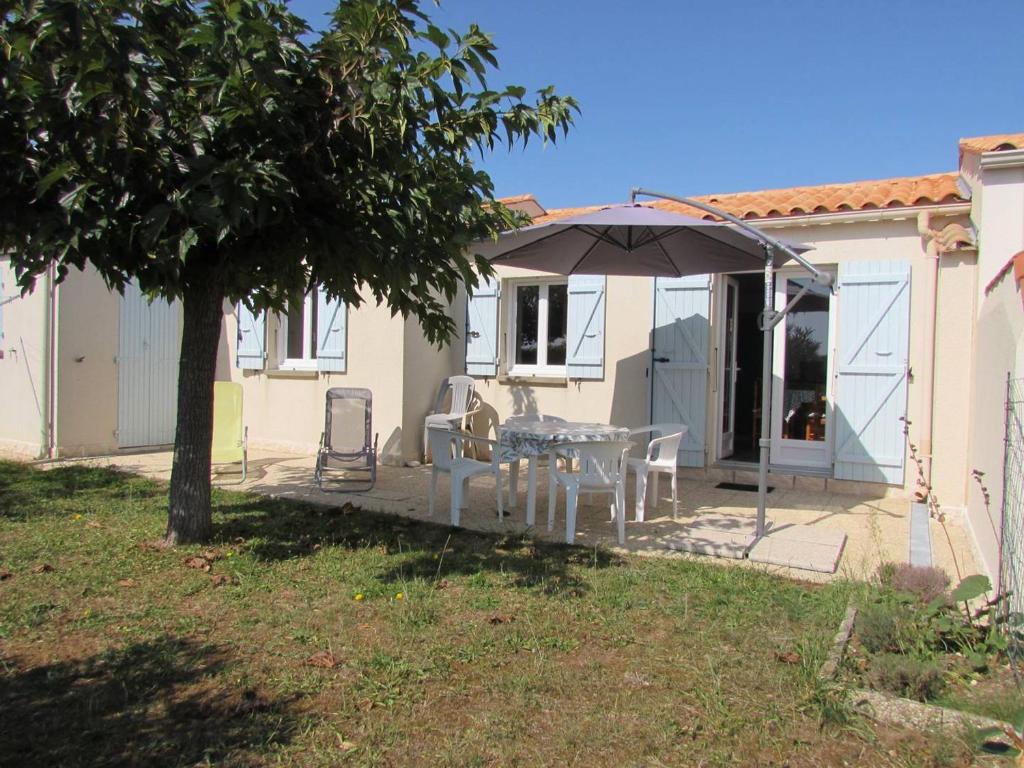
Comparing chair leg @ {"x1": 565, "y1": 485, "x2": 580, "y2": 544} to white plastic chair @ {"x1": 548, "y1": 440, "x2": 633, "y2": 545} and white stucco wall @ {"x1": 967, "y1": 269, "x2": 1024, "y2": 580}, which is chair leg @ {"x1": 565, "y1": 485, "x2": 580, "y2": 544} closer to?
white plastic chair @ {"x1": 548, "y1": 440, "x2": 633, "y2": 545}

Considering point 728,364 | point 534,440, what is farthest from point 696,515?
point 728,364

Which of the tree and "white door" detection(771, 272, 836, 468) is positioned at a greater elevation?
the tree

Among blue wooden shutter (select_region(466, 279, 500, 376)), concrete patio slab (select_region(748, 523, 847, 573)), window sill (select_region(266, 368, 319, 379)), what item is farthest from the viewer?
window sill (select_region(266, 368, 319, 379))

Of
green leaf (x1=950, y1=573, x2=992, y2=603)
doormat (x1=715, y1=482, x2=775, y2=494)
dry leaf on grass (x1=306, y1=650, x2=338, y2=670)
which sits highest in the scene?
green leaf (x1=950, y1=573, x2=992, y2=603)

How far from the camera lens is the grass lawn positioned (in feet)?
7.94

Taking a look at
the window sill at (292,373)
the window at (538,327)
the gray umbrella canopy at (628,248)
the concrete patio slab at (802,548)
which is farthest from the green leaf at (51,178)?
the window sill at (292,373)

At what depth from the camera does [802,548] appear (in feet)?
16.2

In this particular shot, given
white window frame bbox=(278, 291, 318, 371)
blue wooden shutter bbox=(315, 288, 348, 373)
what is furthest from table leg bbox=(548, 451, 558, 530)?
white window frame bbox=(278, 291, 318, 371)

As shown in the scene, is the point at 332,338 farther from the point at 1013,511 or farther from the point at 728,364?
the point at 1013,511

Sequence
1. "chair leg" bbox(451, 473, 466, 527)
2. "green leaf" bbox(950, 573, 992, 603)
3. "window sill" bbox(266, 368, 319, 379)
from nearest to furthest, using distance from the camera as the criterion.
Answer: "green leaf" bbox(950, 573, 992, 603) → "chair leg" bbox(451, 473, 466, 527) → "window sill" bbox(266, 368, 319, 379)

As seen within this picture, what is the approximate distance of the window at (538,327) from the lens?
28.8 feet

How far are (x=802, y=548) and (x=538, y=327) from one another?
15.3ft

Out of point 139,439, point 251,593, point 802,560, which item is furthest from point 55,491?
point 802,560

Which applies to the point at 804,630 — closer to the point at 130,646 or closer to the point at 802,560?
the point at 802,560
